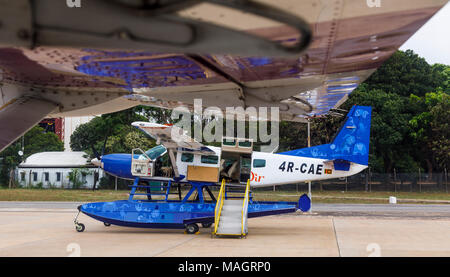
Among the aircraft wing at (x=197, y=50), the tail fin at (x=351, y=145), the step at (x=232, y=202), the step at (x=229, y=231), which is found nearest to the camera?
the aircraft wing at (x=197, y=50)

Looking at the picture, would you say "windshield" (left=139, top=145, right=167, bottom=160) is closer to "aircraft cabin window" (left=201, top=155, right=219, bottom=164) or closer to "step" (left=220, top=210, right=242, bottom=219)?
"aircraft cabin window" (left=201, top=155, right=219, bottom=164)

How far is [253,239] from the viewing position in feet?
40.3

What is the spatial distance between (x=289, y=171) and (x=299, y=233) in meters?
2.34

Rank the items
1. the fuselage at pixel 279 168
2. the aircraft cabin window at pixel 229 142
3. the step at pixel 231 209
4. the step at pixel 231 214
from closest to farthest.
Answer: the step at pixel 231 214, the step at pixel 231 209, the aircraft cabin window at pixel 229 142, the fuselage at pixel 279 168

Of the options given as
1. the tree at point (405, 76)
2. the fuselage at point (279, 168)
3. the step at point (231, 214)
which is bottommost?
the step at point (231, 214)

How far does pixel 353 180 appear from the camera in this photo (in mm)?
41938

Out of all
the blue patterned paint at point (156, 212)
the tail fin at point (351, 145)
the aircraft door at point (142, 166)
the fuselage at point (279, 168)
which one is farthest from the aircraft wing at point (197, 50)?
the tail fin at point (351, 145)

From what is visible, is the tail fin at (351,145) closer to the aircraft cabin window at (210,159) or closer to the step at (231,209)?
the aircraft cabin window at (210,159)

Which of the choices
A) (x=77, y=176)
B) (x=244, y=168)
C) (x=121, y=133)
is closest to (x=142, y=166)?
(x=244, y=168)

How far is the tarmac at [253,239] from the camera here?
9.87 meters

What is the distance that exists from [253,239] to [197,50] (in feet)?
32.5

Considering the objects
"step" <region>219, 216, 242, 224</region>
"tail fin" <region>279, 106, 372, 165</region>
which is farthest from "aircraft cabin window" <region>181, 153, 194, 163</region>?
"tail fin" <region>279, 106, 372, 165</region>

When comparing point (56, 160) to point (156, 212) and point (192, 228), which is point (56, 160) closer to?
point (156, 212)
